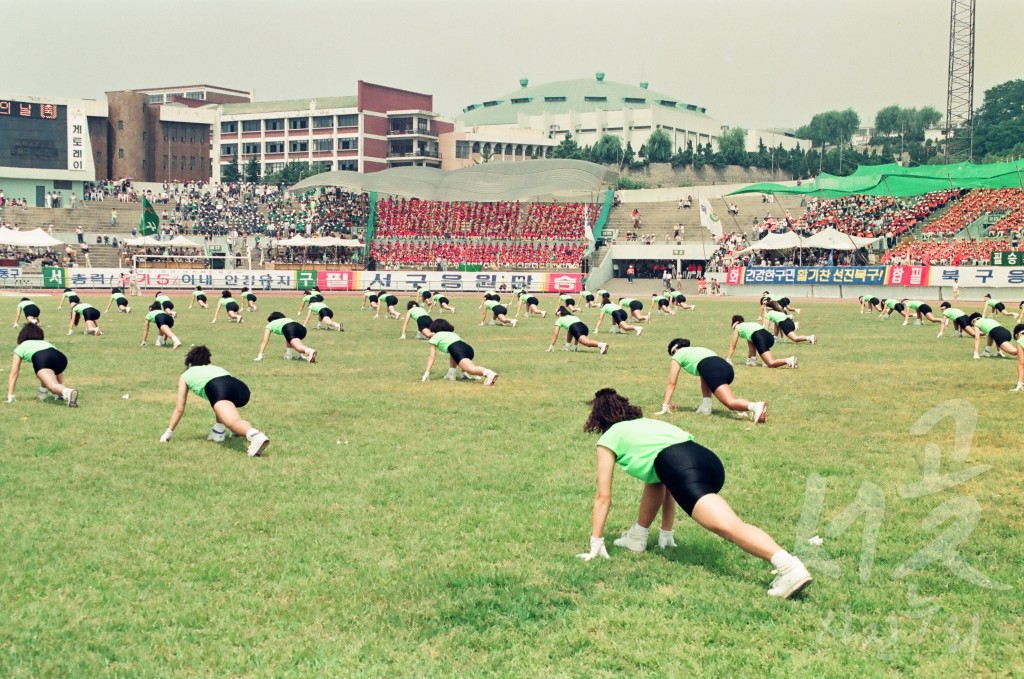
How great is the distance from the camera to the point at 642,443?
7.66m

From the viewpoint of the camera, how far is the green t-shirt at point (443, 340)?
19.0 meters

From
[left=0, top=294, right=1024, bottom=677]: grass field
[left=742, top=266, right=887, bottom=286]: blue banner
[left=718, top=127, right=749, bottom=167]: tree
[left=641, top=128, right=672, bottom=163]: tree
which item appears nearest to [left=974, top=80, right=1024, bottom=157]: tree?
[left=718, top=127, right=749, bottom=167]: tree

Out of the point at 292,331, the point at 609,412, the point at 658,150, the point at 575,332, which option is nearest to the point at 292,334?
the point at 292,331

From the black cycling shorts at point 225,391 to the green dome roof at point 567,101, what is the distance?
147980 millimetres

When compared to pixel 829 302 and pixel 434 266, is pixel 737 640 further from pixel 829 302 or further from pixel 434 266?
pixel 434 266

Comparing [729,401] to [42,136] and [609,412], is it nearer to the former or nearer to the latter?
[609,412]

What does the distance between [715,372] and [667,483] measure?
7.17 m

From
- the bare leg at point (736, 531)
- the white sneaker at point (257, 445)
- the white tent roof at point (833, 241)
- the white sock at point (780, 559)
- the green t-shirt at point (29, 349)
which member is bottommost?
the white sneaker at point (257, 445)

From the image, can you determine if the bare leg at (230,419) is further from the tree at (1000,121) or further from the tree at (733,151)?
the tree at (733,151)

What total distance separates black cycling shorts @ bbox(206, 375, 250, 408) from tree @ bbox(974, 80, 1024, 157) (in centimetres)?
10710

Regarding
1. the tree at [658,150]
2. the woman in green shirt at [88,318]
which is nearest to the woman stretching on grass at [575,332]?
the woman in green shirt at [88,318]

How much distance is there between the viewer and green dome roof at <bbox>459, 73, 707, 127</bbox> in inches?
6309

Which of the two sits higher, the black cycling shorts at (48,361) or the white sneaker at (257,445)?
the black cycling shorts at (48,361)

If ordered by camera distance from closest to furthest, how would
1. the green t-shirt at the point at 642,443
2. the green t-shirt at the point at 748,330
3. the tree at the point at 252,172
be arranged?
the green t-shirt at the point at 642,443
the green t-shirt at the point at 748,330
the tree at the point at 252,172
